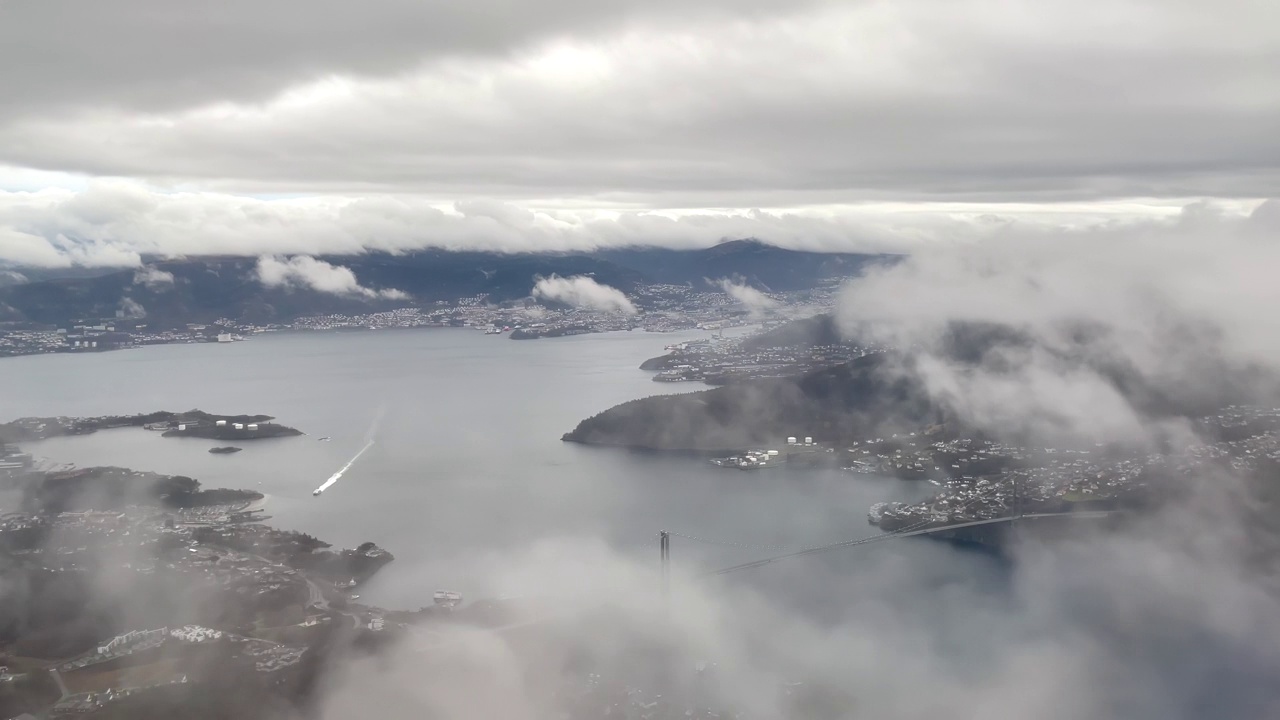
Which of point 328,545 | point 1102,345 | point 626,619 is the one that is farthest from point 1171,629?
point 1102,345

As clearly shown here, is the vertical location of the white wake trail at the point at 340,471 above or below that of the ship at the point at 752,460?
above

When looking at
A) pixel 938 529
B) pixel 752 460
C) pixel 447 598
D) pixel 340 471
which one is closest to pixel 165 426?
pixel 340 471

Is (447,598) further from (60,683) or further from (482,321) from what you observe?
(482,321)

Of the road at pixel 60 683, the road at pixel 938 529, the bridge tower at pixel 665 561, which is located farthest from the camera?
the road at pixel 938 529

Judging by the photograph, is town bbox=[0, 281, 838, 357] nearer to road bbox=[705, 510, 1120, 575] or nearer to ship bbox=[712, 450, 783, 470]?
ship bbox=[712, 450, 783, 470]

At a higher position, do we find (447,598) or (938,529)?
(447,598)

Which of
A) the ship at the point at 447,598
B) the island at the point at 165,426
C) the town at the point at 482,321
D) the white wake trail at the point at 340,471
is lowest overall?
the ship at the point at 447,598

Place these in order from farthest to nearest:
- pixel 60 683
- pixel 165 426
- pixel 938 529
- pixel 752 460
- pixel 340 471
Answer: pixel 165 426, pixel 752 460, pixel 340 471, pixel 938 529, pixel 60 683

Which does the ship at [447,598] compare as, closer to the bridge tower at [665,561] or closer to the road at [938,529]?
the bridge tower at [665,561]

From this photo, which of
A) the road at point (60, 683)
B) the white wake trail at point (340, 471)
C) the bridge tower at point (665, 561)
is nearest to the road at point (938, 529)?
the bridge tower at point (665, 561)

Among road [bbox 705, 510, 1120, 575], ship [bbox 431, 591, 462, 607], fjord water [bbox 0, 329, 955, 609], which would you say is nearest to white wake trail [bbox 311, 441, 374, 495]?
fjord water [bbox 0, 329, 955, 609]
